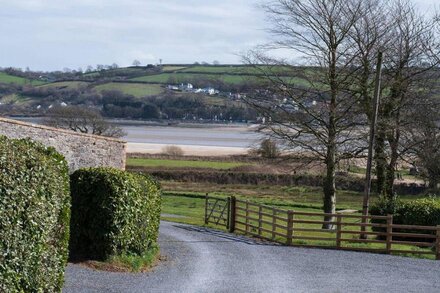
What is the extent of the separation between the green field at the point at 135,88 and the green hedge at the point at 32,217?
315 ft

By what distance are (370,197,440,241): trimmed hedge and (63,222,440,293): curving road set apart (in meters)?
3.22

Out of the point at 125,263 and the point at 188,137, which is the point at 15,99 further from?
the point at 125,263

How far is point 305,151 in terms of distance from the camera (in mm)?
35500

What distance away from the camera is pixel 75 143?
938 inches

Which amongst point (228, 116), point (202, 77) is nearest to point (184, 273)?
point (228, 116)

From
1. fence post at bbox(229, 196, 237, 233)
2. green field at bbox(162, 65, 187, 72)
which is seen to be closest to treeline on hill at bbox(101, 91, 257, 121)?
green field at bbox(162, 65, 187, 72)

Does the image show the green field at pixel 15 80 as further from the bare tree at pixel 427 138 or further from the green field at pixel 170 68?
the bare tree at pixel 427 138

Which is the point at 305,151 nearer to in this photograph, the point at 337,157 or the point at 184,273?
the point at 337,157

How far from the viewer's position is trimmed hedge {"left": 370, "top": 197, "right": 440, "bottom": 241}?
27.4 m

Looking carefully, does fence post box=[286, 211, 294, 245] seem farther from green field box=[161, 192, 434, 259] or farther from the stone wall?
the stone wall

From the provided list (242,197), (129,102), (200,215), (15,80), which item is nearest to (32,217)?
(200,215)

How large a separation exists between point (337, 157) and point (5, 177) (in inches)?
1034

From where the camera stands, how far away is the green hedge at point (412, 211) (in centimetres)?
2738

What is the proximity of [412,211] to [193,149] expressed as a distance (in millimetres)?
60716
